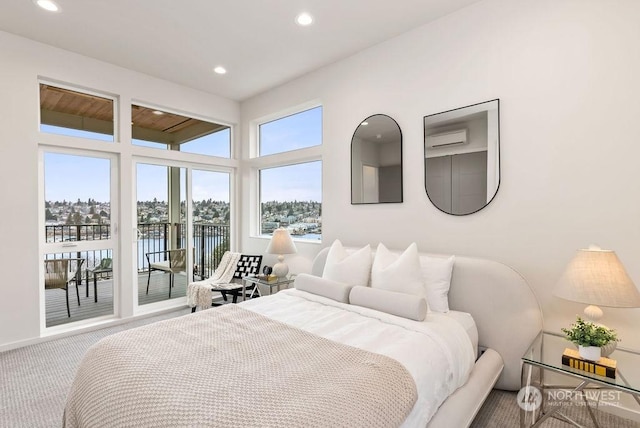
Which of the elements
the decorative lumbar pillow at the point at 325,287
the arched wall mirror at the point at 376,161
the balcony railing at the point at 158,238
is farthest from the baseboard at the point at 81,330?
the arched wall mirror at the point at 376,161

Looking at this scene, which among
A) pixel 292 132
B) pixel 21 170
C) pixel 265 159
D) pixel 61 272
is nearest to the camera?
pixel 21 170

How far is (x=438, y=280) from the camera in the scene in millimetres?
2432

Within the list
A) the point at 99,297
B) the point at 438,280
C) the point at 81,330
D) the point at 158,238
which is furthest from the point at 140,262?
the point at 438,280

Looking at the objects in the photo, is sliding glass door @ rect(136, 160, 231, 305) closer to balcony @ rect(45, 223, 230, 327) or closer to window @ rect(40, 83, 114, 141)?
A: balcony @ rect(45, 223, 230, 327)

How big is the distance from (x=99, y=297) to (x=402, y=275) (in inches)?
143

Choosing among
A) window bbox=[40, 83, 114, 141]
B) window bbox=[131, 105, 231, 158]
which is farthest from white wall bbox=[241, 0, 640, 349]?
window bbox=[40, 83, 114, 141]

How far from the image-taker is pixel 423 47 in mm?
2895

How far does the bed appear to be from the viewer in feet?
3.87

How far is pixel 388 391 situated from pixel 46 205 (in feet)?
12.8

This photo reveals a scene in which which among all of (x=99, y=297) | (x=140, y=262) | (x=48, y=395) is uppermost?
(x=140, y=262)

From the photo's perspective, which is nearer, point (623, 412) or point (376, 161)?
point (623, 412)

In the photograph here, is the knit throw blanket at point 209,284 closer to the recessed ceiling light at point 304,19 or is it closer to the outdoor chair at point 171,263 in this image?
the outdoor chair at point 171,263

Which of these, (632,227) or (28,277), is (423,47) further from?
(28,277)

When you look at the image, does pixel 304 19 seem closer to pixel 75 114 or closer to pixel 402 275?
pixel 402 275
